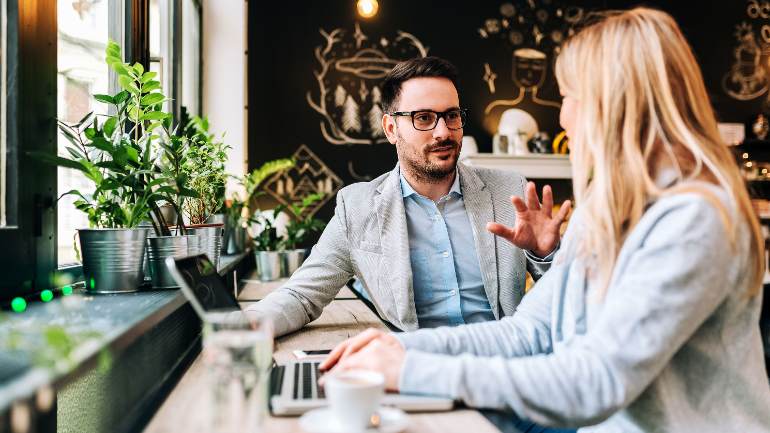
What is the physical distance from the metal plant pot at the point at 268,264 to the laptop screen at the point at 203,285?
2103mm

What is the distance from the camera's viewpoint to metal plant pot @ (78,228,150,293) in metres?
1.45

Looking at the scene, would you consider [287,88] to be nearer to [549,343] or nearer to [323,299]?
[323,299]

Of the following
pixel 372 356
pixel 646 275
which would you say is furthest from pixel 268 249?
pixel 646 275

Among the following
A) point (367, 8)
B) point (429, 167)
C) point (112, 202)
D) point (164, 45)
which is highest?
point (367, 8)

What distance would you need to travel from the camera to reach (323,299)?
6.25 ft

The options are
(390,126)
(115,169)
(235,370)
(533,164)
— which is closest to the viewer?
(235,370)

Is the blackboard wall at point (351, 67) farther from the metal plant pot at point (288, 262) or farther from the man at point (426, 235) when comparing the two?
the man at point (426, 235)

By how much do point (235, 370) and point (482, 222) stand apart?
1466mm

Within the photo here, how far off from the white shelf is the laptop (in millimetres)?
3593

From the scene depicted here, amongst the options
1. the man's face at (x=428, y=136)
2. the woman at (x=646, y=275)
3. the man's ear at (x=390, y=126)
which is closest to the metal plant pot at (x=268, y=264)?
the man's ear at (x=390, y=126)

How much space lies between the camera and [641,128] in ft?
3.46

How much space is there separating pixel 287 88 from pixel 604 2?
8.66ft

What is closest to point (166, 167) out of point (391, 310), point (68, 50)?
Result: point (68, 50)

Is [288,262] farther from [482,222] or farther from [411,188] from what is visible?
[482,222]
